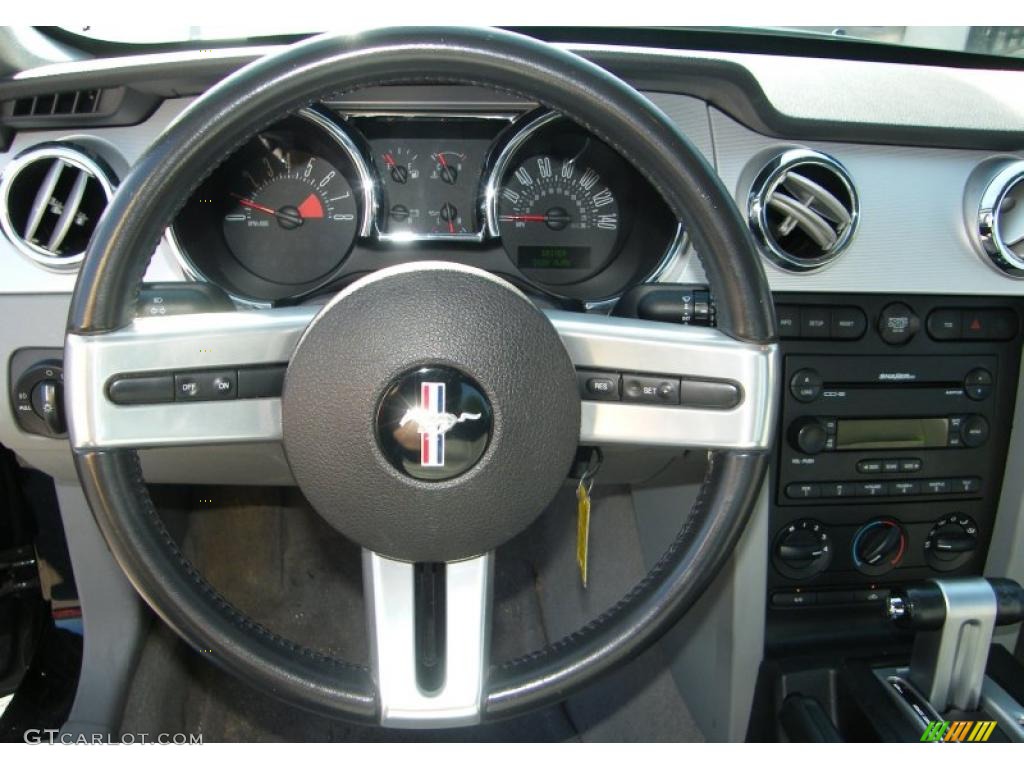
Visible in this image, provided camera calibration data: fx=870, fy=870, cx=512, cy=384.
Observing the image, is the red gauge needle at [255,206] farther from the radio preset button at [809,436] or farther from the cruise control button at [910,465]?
the cruise control button at [910,465]

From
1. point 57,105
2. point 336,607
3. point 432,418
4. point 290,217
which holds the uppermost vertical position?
point 57,105

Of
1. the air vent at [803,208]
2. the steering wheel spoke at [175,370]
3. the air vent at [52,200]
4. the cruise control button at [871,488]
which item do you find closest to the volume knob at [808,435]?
the cruise control button at [871,488]

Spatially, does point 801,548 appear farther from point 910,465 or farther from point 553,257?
point 553,257

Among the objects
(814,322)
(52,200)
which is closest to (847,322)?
(814,322)

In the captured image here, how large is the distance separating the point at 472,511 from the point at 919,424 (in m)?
0.94

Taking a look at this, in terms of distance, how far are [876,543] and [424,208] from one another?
3.19ft

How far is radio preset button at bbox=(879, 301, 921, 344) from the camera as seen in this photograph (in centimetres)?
142

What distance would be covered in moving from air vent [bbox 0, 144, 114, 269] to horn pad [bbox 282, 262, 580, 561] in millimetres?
602

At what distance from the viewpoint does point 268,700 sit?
75.2 inches

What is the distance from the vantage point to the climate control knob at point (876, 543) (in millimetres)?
1521

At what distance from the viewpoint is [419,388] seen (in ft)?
2.87

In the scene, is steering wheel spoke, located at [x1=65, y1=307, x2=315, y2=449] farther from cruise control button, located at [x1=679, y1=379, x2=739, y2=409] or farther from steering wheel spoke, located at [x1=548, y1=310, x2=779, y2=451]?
cruise control button, located at [x1=679, y1=379, x2=739, y2=409]

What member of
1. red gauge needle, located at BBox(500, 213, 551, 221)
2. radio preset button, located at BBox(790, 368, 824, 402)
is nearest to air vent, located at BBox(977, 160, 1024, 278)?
radio preset button, located at BBox(790, 368, 824, 402)

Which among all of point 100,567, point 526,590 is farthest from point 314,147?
point 526,590
